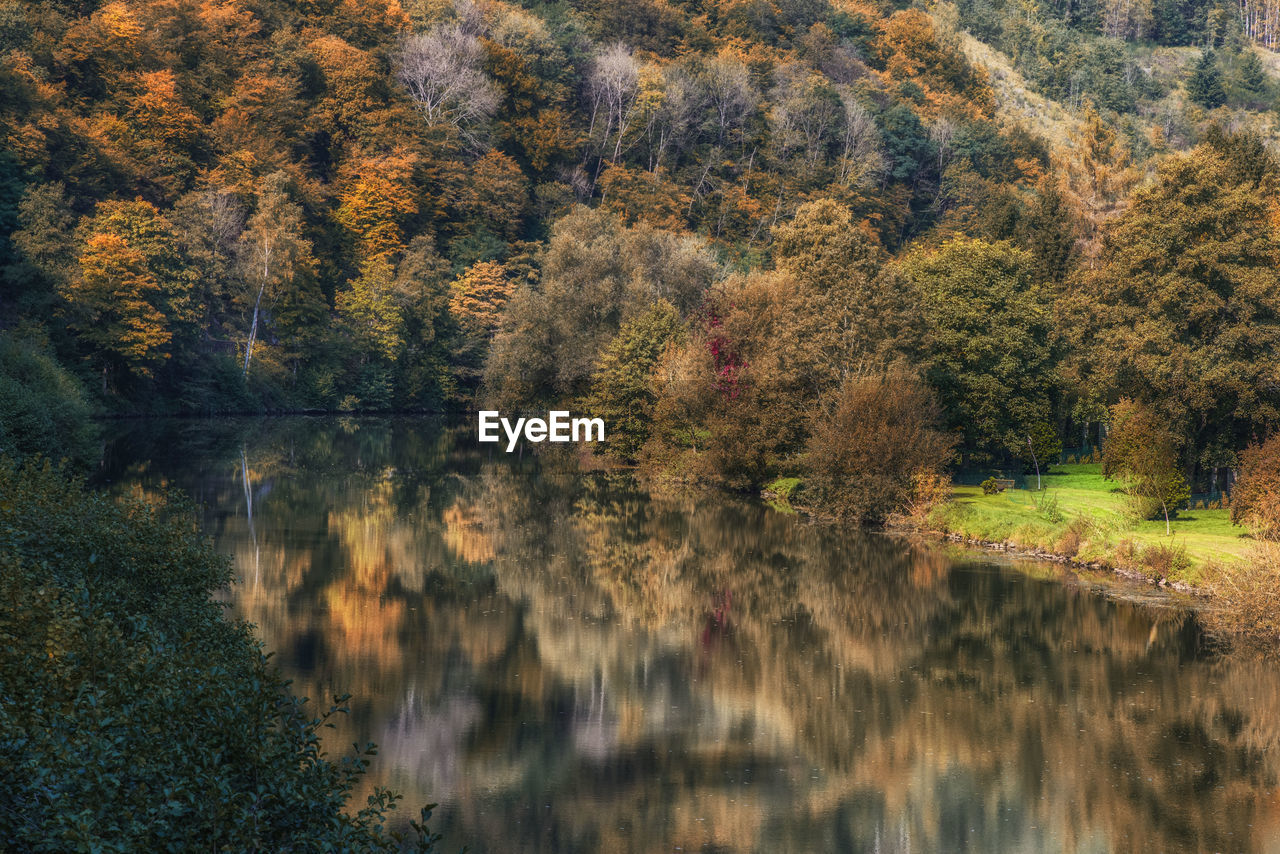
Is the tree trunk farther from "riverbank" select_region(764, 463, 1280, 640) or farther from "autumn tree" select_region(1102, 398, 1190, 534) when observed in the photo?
"autumn tree" select_region(1102, 398, 1190, 534)

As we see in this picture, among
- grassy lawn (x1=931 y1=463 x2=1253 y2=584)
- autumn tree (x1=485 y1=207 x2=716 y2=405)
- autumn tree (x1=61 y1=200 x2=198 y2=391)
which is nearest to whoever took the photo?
grassy lawn (x1=931 y1=463 x2=1253 y2=584)

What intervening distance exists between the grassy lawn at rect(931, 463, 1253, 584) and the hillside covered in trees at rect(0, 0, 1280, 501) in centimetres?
274

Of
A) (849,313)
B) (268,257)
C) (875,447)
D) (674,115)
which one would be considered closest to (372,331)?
(268,257)

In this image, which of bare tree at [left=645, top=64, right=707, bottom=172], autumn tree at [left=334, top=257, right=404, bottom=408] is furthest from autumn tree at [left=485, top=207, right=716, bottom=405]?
bare tree at [left=645, top=64, right=707, bottom=172]

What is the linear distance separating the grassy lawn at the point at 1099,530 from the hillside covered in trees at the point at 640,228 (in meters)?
2.74

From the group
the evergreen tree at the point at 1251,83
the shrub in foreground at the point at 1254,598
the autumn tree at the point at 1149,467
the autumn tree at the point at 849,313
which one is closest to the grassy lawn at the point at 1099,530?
the autumn tree at the point at 1149,467

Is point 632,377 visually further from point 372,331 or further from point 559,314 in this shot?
point 372,331

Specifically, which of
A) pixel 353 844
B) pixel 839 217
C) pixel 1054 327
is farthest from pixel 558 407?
pixel 353 844

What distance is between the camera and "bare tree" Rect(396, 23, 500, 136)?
100562 mm

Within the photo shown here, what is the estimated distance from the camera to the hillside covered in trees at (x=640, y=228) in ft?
133

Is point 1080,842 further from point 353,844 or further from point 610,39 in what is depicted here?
point 610,39

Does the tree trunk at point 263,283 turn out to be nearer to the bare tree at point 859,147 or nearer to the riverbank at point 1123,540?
the riverbank at point 1123,540

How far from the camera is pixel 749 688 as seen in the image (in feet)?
66.8

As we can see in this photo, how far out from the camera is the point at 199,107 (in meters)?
86.2
